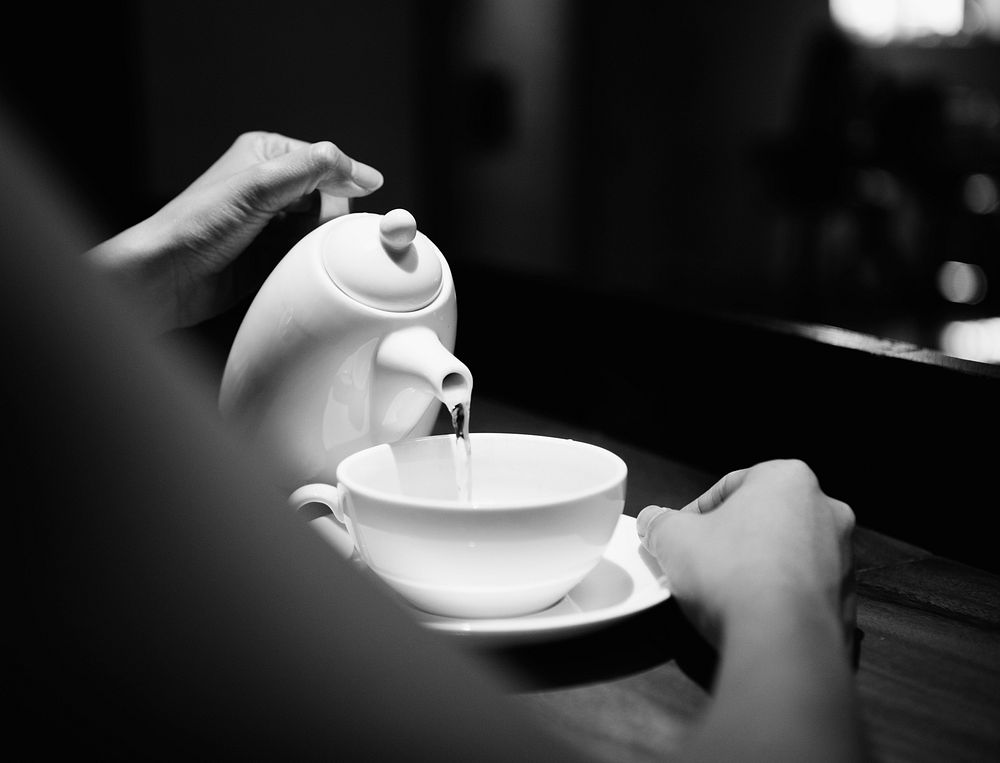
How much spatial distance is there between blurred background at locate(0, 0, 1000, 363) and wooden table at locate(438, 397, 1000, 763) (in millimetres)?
2439

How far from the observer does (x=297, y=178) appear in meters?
0.83

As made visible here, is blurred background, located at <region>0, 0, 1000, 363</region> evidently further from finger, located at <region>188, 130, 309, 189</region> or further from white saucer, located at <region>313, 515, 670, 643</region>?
white saucer, located at <region>313, 515, 670, 643</region>

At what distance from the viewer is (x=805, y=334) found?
0.90 metres

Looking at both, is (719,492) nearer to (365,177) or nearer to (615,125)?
(365,177)

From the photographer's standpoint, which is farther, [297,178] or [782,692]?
[297,178]

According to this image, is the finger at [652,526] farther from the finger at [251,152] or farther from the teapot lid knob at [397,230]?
the finger at [251,152]

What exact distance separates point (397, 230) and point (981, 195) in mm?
5294

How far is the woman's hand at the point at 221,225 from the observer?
833 millimetres

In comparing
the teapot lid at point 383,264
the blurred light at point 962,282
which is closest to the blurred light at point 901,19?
the blurred light at point 962,282

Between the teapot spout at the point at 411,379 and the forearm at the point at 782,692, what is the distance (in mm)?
244

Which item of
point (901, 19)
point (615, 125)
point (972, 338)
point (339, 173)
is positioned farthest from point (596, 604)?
point (901, 19)

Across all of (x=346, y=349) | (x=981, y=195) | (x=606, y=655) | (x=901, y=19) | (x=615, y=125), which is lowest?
(x=981, y=195)

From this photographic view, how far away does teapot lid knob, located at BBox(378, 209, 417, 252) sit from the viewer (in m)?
0.65

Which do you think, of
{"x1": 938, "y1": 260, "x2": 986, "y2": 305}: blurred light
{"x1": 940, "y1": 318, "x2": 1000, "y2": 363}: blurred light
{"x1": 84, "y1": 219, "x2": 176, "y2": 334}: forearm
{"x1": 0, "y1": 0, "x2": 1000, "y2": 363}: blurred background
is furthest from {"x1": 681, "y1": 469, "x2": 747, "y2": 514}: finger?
{"x1": 938, "y1": 260, "x2": 986, "y2": 305}: blurred light
